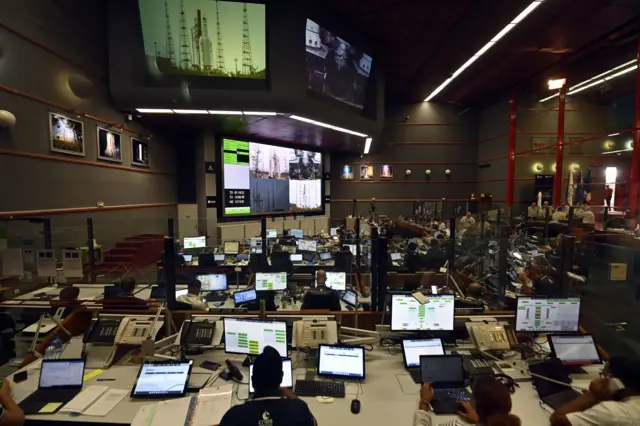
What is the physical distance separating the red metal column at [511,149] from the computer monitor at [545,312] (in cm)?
1166

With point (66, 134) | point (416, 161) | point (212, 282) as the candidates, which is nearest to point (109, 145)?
point (66, 134)

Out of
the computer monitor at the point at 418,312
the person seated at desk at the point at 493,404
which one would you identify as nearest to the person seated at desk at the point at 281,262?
the computer monitor at the point at 418,312

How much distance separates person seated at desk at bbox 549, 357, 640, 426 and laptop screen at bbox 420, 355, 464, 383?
2.14 ft

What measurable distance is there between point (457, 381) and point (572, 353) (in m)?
1.23

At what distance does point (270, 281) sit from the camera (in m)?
5.35

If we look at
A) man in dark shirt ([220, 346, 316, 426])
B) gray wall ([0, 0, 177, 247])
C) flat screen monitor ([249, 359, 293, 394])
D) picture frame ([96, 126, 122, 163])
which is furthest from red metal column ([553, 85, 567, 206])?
picture frame ([96, 126, 122, 163])

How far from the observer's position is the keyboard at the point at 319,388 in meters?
2.55

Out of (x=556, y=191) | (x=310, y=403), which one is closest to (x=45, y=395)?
(x=310, y=403)

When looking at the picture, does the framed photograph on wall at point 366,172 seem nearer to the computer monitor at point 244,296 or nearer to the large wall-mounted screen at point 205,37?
the large wall-mounted screen at point 205,37

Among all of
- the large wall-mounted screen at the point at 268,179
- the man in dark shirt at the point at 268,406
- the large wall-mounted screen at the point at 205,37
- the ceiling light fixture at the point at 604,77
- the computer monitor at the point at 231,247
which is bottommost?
the computer monitor at the point at 231,247

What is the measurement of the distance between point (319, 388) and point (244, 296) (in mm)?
2731

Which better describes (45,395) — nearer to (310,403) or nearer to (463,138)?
(310,403)

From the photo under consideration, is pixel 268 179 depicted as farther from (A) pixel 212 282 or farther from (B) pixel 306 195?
(A) pixel 212 282

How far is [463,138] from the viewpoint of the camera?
1597cm
